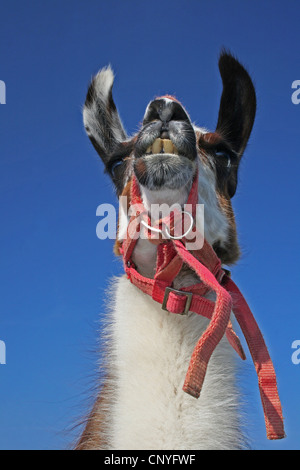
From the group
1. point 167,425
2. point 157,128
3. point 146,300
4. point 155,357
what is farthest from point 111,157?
point 167,425

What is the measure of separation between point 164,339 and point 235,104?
6.73ft

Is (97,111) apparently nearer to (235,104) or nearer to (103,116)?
(103,116)

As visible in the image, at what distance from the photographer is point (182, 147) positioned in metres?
2.96

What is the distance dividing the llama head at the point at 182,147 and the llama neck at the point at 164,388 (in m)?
0.70

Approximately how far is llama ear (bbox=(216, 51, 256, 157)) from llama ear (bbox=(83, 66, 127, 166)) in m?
0.86

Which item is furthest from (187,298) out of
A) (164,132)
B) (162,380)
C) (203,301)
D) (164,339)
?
(164,132)

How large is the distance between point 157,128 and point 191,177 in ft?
1.18

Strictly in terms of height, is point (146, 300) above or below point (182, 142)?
below

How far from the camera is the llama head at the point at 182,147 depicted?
2947mm

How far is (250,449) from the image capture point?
3057mm

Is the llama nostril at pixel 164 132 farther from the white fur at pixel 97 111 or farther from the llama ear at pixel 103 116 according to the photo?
the white fur at pixel 97 111

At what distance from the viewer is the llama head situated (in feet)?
9.67
